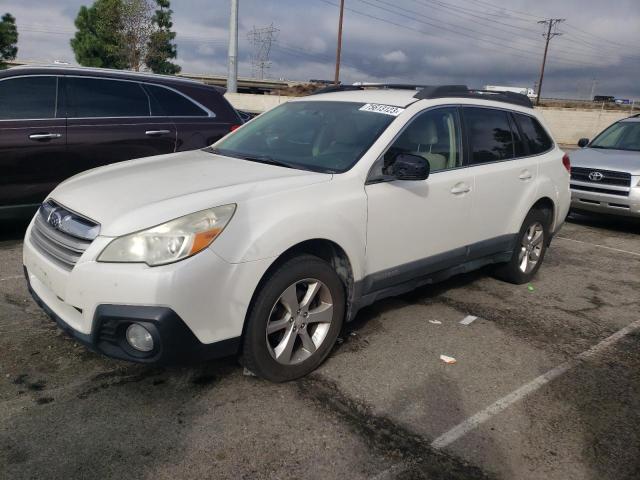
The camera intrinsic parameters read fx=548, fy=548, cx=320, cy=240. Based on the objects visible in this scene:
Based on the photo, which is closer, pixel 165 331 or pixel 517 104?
pixel 165 331

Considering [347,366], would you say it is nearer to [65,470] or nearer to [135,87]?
[65,470]

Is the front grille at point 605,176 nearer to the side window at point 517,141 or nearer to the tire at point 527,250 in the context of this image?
the tire at point 527,250

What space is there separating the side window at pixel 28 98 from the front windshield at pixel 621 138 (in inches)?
335

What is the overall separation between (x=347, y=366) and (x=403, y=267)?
2.65 feet

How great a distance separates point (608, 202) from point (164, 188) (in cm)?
719

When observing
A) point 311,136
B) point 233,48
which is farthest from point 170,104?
point 233,48

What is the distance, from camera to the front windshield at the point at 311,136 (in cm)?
365

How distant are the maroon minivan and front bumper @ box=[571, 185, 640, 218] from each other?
18.1 feet

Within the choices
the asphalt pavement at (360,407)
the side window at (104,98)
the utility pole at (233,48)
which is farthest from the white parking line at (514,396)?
the utility pole at (233,48)

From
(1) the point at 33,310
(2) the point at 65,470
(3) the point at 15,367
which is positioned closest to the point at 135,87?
(1) the point at 33,310

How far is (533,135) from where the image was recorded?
207 inches

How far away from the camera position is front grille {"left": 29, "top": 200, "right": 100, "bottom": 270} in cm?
283

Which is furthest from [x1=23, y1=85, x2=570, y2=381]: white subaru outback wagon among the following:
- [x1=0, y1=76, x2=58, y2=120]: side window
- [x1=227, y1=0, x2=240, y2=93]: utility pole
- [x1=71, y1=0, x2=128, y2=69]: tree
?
[x1=71, y1=0, x2=128, y2=69]: tree

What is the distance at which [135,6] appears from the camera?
3803 cm
